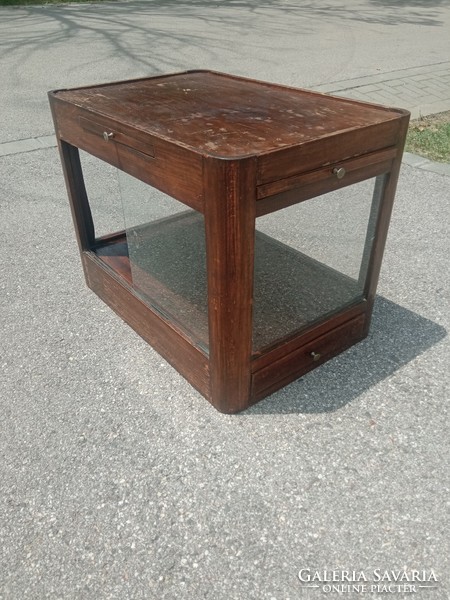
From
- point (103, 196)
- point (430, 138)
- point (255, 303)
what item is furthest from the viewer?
point (430, 138)

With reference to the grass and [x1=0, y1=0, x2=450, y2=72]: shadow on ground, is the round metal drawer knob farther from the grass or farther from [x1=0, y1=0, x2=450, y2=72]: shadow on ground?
[x1=0, y1=0, x2=450, y2=72]: shadow on ground

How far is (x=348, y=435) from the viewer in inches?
54.3

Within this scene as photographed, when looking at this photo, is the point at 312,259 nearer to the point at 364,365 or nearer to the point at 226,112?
the point at 364,365

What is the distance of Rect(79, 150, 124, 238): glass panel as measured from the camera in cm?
255

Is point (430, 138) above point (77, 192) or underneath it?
underneath

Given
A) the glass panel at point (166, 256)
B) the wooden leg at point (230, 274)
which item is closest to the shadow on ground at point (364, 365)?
the wooden leg at point (230, 274)

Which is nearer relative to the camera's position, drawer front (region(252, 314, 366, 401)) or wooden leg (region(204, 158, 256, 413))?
wooden leg (region(204, 158, 256, 413))

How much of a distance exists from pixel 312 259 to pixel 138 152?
2.21 feet

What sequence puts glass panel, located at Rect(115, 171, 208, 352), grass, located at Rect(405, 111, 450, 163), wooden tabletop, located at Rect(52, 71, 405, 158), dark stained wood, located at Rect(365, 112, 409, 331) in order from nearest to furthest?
wooden tabletop, located at Rect(52, 71, 405, 158) → dark stained wood, located at Rect(365, 112, 409, 331) → glass panel, located at Rect(115, 171, 208, 352) → grass, located at Rect(405, 111, 450, 163)

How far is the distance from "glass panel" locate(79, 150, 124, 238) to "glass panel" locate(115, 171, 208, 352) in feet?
2.52

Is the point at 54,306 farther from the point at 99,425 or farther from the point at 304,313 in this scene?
the point at 304,313

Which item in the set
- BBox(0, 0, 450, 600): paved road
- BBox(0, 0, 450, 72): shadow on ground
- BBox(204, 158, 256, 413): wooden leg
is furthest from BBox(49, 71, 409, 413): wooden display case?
BBox(0, 0, 450, 72): shadow on ground

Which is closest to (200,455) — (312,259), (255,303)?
(255,303)

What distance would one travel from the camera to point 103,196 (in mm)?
2855
